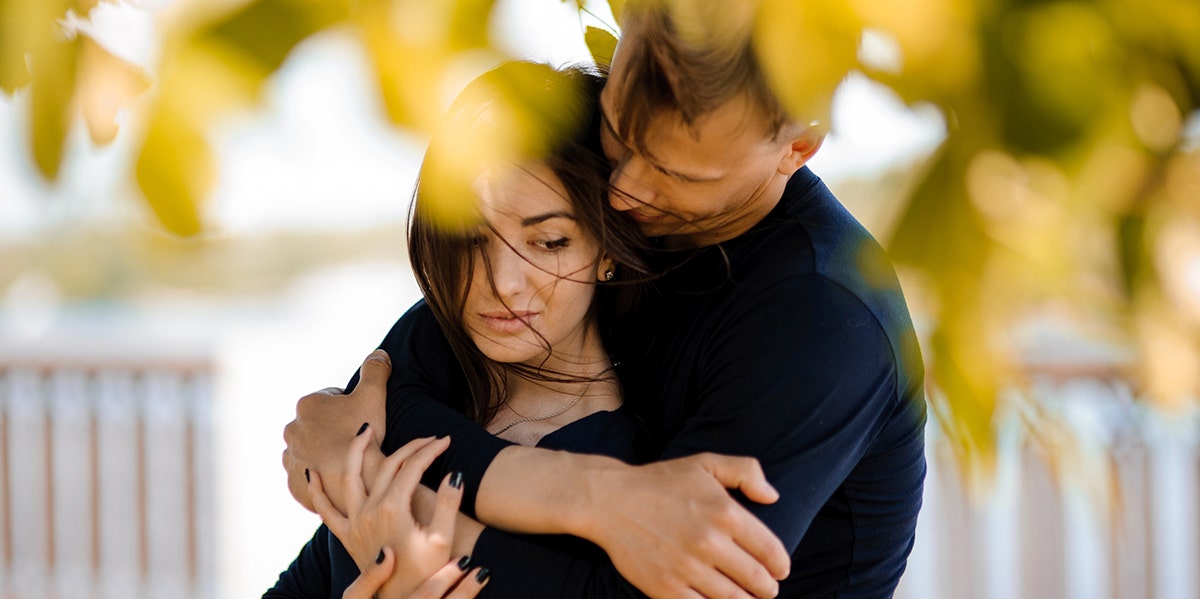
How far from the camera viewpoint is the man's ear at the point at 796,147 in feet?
3.50

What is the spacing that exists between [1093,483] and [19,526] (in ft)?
14.1

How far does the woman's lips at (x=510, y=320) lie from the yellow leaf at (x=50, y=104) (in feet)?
2.85

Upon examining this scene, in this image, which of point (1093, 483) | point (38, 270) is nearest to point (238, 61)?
point (38, 270)

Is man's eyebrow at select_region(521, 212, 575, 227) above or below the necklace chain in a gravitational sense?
above

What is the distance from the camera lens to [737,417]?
3.99ft

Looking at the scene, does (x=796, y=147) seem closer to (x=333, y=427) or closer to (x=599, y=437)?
(x=599, y=437)

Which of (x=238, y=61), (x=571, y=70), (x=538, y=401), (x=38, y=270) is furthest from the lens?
(x=538, y=401)

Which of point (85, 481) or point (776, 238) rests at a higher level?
point (776, 238)

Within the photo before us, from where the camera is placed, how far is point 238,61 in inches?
20.4

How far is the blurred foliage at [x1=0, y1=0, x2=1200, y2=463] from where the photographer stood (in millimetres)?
521

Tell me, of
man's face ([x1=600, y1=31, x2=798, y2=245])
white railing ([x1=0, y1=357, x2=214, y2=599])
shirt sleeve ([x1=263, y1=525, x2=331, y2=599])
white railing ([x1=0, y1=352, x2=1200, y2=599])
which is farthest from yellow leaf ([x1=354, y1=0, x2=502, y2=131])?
white railing ([x1=0, y1=357, x2=214, y2=599])

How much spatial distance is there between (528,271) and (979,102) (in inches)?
34.3

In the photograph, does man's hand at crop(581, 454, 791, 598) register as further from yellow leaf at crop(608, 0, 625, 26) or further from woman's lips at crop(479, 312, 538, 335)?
yellow leaf at crop(608, 0, 625, 26)

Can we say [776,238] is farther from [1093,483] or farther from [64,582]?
[64,582]
